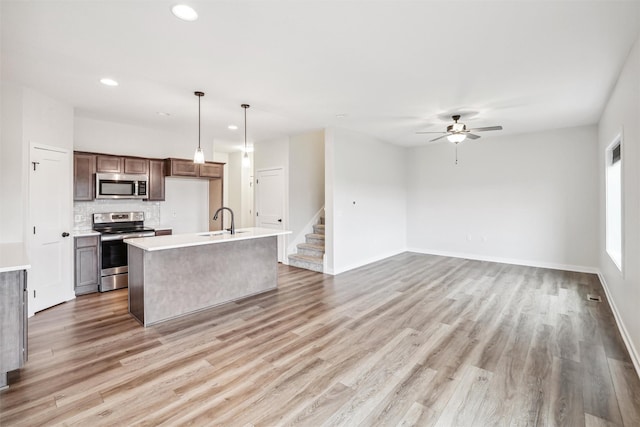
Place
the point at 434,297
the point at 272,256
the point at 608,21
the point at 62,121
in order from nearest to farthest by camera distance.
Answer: the point at 608,21 → the point at 62,121 → the point at 434,297 → the point at 272,256

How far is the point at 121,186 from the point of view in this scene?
16.1ft

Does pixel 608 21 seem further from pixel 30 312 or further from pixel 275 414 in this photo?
pixel 30 312

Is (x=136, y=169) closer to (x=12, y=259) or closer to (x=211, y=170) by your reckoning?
(x=211, y=170)

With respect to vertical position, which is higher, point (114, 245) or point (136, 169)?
point (136, 169)

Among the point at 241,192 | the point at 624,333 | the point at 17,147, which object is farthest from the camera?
the point at 241,192

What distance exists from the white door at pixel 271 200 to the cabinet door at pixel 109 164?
286cm

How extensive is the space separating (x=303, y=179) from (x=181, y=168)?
2.40m

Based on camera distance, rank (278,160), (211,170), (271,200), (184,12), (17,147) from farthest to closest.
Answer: (271,200) < (278,160) < (211,170) < (17,147) < (184,12)

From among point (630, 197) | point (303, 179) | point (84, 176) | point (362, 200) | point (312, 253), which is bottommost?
point (312, 253)

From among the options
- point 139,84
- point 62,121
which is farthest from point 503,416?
point 62,121

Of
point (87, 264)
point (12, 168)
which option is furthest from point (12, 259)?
point (87, 264)

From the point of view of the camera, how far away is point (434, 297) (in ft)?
14.2

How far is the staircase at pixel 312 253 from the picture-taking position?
593 cm

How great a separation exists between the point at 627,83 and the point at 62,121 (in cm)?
663
